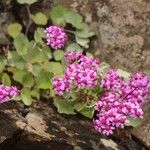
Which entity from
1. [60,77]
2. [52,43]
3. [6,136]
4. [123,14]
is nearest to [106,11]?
[123,14]

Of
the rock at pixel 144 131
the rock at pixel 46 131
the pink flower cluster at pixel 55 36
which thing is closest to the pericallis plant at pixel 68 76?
the pink flower cluster at pixel 55 36

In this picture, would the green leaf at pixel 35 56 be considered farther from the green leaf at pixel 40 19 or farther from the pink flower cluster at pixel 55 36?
the green leaf at pixel 40 19

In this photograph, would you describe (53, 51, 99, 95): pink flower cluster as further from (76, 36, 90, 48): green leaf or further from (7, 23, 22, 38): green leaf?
(7, 23, 22, 38): green leaf

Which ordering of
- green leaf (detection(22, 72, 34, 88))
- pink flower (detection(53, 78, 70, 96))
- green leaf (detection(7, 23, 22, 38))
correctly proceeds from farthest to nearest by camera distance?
green leaf (detection(7, 23, 22, 38)) → green leaf (detection(22, 72, 34, 88)) → pink flower (detection(53, 78, 70, 96))

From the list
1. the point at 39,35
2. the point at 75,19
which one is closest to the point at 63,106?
the point at 39,35

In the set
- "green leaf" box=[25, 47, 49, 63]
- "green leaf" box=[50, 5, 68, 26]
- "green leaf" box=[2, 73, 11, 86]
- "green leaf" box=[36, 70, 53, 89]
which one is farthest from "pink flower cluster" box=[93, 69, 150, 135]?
"green leaf" box=[50, 5, 68, 26]

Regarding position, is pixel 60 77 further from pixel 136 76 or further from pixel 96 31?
pixel 96 31

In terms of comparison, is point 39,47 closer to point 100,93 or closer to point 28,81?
point 28,81
